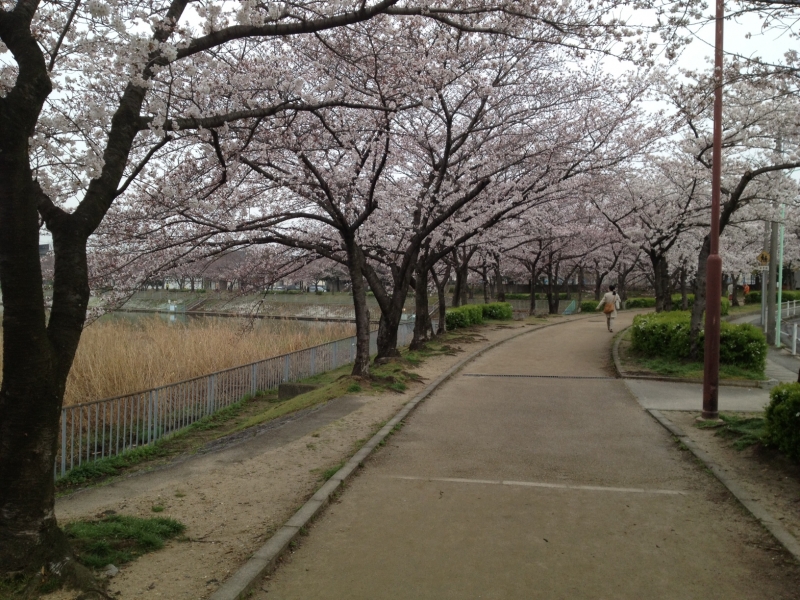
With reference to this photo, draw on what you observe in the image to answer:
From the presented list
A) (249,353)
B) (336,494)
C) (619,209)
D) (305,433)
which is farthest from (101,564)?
(619,209)

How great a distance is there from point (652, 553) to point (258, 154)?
28.5ft

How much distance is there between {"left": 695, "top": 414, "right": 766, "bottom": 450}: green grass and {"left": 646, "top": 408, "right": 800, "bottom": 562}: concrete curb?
17.0 inches

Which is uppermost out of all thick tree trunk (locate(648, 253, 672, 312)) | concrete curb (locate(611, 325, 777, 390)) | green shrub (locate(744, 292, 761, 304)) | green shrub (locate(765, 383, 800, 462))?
thick tree trunk (locate(648, 253, 672, 312))

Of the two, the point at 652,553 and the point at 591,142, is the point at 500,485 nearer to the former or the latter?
the point at 652,553

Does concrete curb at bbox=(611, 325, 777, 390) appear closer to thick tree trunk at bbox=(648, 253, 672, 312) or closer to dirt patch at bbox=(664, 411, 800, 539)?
dirt patch at bbox=(664, 411, 800, 539)

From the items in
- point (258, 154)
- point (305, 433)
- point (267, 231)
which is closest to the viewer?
point (305, 433)

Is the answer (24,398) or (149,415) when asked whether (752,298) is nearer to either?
(149,415)

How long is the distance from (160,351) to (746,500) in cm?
1150

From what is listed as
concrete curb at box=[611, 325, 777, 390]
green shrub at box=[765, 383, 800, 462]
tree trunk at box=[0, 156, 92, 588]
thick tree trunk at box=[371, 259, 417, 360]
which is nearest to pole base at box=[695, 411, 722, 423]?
green shrub at box=[765, 383, 800, 462]

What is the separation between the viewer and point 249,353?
50.8ft

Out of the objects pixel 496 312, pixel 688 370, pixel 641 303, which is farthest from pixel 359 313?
pixel 641 303

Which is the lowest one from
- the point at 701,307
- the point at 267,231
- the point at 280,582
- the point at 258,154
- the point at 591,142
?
the point at 280,582

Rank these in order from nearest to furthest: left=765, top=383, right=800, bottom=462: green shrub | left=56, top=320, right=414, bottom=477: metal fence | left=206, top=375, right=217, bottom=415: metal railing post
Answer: left=765, top=383, right=800, bottom=462: green shrub
left=56, top=320, right=414, bottom=477: metal fence
left=206, top=375, right=217, bottom=415: metal railing post

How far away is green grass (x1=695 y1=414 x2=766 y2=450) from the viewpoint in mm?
6973
